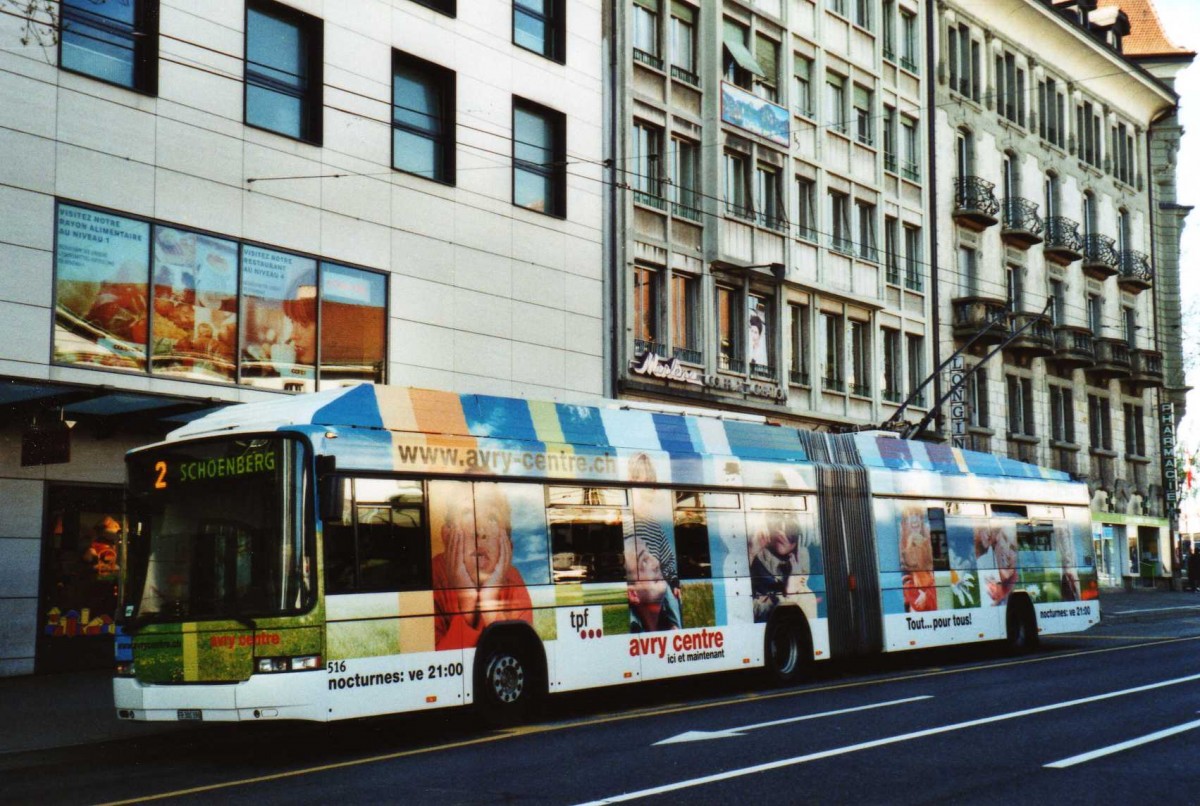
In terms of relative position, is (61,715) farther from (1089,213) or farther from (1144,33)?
(1144,33)

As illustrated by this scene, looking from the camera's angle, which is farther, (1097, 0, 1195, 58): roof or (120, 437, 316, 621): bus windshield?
(1097, 0, 1195, 58): roof

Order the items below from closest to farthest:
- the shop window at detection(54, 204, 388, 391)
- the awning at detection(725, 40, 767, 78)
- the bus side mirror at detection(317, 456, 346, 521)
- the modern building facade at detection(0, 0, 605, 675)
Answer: the bus side mirror at detection(317, 456, 346, 521)
the modern building facade at detection(0, 0, 605, 675)
the shop window at detection(54, 204, 388, 391)
the awning at detection(725, 40, 767, 78)

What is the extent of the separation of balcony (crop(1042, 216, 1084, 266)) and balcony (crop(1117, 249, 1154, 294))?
15.4 ft

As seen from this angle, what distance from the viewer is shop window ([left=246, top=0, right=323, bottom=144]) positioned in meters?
22.2

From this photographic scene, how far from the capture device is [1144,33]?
2335 inches

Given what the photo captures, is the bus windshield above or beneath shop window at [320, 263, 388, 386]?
beneath

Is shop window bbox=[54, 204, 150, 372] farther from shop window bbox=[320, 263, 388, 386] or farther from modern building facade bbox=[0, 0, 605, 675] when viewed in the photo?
shop window bbox=[320, 263, 388, 386]

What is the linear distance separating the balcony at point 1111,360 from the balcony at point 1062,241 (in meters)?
3.37

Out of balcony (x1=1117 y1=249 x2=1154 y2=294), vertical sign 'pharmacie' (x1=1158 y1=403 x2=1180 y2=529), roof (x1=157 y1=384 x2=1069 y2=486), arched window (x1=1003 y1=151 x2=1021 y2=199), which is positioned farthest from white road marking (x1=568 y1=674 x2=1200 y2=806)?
vertical sign 'pharmacie' (x1=1158 y1=403 x2=1180 y2=529)

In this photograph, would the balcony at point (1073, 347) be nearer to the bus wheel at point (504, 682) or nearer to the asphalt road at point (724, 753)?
the asphalt road at point (724, 753)

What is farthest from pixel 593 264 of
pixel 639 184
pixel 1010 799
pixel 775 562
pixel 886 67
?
pixel 1010 799

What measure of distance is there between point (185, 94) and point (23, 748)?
11.0 meters

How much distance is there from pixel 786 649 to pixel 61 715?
854 cm

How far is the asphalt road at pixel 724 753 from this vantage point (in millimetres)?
9766
